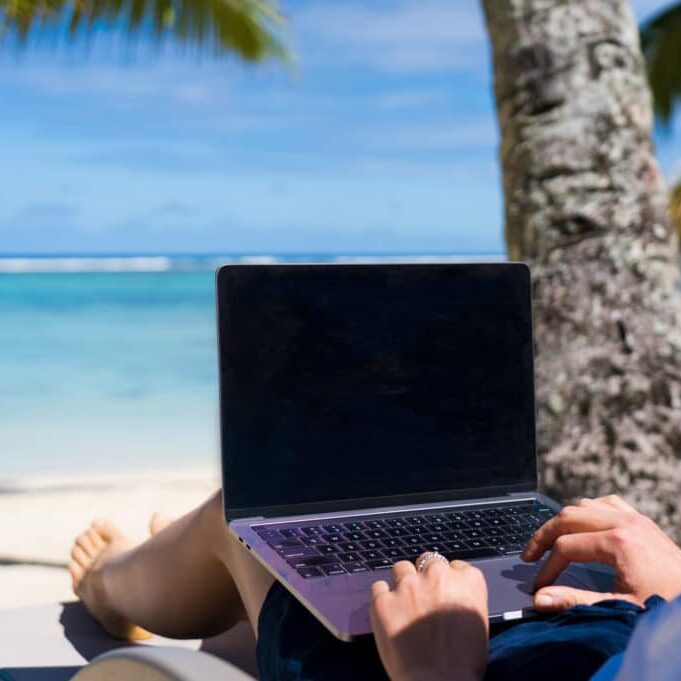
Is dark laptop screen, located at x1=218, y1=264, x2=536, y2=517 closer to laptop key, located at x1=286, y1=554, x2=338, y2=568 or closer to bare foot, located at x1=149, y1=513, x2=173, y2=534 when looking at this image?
laptop key, located at x1=286, y1=554, x2=338, y2=568

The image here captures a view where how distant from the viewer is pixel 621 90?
114 inches

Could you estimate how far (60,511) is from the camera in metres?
5.00

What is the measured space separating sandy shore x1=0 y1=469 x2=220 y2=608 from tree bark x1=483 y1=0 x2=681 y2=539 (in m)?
1.34

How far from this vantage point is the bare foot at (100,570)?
6.21 feet

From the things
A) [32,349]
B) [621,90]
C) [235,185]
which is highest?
[235,185]

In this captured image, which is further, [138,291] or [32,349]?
[138,291]

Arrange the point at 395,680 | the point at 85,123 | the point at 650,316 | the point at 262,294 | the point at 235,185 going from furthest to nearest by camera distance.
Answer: the point at 235,185
the point at 85,123
the point at 650,316
the point at 262,294
the point at 395,680

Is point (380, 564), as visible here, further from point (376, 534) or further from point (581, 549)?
point (581, 549)

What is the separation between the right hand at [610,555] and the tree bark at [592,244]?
1.58 meters

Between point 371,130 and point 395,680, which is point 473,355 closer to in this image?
point 395,680

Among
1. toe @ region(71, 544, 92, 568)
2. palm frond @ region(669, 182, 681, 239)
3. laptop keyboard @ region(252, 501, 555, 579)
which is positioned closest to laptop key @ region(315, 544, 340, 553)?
laptop keyboard @ region(252, 501, 555, 579)

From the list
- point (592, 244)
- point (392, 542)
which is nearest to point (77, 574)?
point (392, 542)

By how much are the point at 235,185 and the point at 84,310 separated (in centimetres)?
3363

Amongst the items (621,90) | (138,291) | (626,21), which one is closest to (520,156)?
(621,90)
